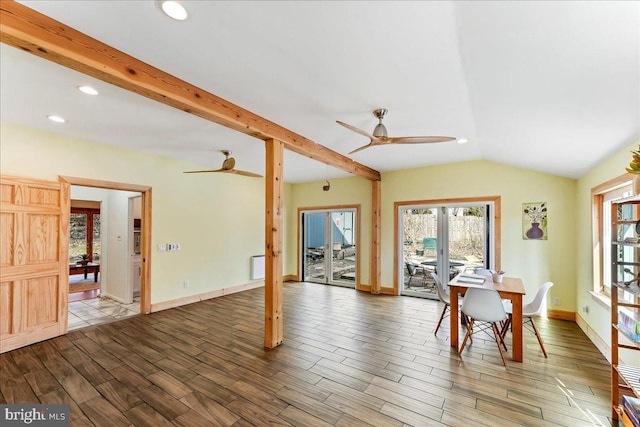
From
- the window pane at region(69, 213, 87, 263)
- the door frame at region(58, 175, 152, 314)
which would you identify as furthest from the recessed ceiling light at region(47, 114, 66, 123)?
the window pane at region(69, 213, 87, 263)

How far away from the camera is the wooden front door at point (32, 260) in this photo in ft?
10.5

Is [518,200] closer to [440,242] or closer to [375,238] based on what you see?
[440,242]

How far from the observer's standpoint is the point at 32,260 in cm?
341

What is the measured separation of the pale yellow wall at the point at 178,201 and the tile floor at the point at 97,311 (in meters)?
0.61

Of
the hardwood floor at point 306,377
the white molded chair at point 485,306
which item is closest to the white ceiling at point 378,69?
the white molded chair at point 485,306

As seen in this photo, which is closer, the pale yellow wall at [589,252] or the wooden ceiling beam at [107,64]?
the wooden ceiling beam at [107,64]

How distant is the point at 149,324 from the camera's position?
4.09 meters

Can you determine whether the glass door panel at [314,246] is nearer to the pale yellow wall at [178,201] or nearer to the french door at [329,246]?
the french door at [329,246]

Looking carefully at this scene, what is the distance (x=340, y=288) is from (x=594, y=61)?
5.79m

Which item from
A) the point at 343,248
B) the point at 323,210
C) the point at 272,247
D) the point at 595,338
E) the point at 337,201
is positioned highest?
the point at 337,201

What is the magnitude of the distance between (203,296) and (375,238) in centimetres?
381

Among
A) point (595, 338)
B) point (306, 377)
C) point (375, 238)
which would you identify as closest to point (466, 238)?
point (375, 238)

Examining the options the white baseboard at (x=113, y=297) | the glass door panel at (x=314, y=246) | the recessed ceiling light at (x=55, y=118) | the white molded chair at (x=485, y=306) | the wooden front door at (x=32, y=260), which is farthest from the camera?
the glass door panel at (x=314, y=246)

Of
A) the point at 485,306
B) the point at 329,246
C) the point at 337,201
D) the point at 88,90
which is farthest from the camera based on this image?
the point at 329,246
